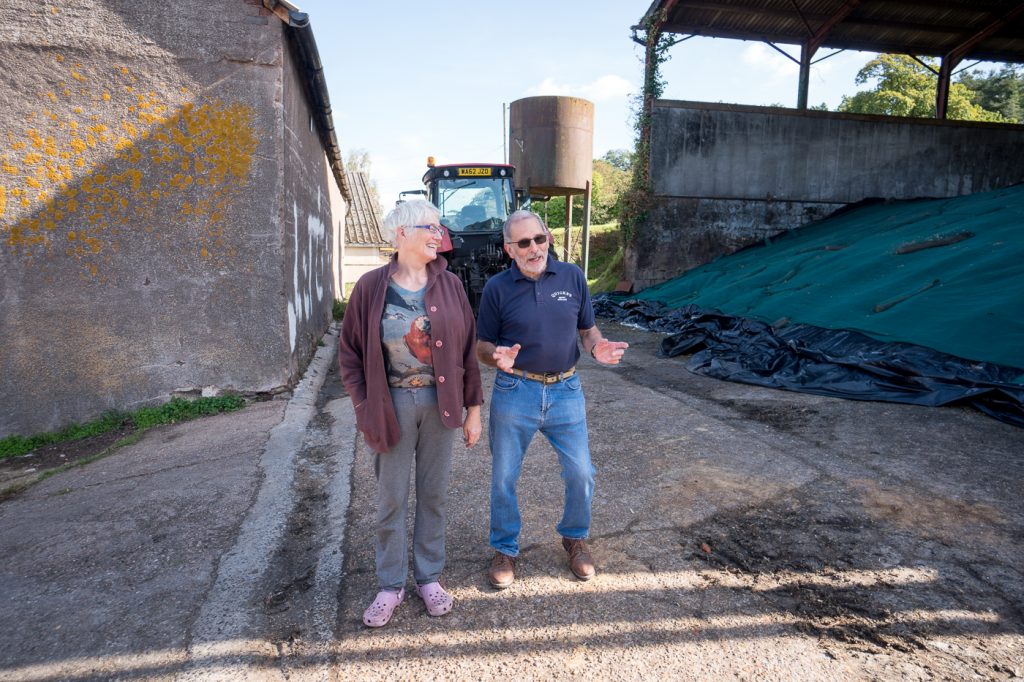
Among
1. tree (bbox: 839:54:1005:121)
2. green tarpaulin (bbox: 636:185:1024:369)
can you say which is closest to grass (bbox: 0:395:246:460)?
green tarpaulin (bbox: 636:185:1024:369)

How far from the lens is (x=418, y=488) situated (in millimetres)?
2764

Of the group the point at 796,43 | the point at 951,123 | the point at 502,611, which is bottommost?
the point at 502,611

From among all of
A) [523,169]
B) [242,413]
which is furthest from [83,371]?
[523,169]

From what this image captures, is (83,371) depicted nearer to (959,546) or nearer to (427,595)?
(427,595)

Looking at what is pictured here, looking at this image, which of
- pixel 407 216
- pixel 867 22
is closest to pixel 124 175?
pixel 407 216

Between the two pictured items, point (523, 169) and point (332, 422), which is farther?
point (523, 169)

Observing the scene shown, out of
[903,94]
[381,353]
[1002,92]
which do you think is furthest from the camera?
[1002,92]

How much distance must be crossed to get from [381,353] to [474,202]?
31.3 ft

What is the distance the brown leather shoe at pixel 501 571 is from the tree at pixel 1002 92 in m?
46.9

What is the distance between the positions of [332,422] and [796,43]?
1657cm

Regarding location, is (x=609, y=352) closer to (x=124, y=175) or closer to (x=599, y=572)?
(x=599, y=572)

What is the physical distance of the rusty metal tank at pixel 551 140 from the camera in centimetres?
1616

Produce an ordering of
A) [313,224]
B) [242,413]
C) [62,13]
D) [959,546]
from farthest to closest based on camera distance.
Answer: [313,224]
[242,413]
[62,13]
[959,546]

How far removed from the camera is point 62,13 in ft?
18.2
